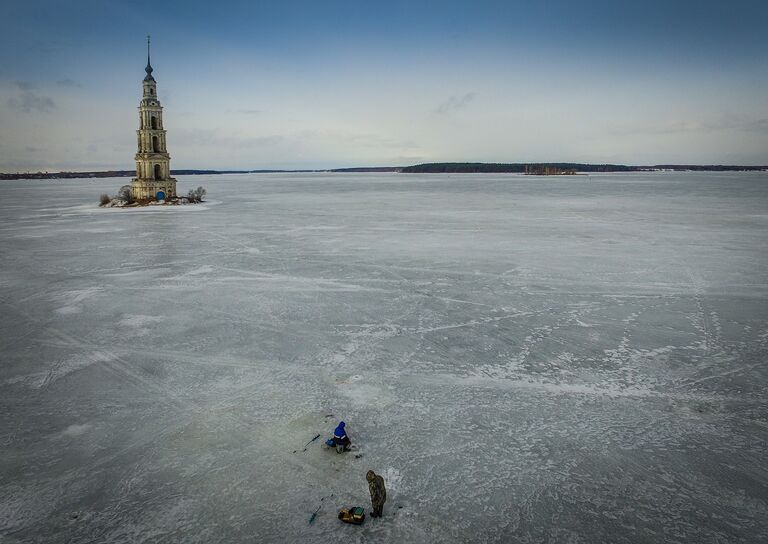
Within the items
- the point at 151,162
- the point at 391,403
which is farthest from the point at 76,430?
the point at 151,162

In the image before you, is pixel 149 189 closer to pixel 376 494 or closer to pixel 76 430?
pixel 76 430

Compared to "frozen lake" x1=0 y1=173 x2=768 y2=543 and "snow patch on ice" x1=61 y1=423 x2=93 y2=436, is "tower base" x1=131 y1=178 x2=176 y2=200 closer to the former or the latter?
"frozen lake" x1=0 y1=173 x2=768 y2=543

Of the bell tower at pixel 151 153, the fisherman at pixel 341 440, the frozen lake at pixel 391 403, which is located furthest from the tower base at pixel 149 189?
the fisherman at pixel 341 440

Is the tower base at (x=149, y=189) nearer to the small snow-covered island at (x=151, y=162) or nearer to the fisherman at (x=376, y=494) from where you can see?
the small snow-covered island at (x=151, y=162)

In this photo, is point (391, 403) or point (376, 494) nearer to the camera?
point (376, 494)

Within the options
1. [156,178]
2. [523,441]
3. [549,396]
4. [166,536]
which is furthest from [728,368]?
[156,178]

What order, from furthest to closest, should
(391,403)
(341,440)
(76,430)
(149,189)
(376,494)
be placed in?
(149,189)
(391,403)
(76,430)
(341,440)
(376,494)

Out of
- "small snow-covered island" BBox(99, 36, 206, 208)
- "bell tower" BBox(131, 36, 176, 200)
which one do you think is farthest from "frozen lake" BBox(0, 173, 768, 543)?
"bell tower" BBox(131, 36, 176, 200)
